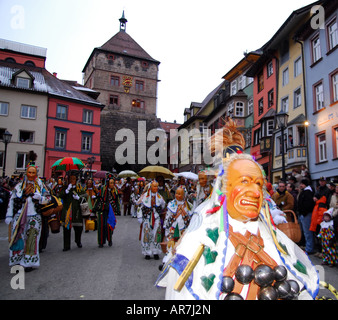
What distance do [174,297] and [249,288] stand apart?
69 cm

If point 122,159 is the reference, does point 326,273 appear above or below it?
→ below

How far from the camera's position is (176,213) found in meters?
6.19

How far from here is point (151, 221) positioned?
7.10 m

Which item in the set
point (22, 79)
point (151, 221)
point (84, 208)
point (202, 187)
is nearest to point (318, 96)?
point (202, 187)

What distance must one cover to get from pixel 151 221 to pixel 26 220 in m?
2.88

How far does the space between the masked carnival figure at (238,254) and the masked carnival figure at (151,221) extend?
413cm

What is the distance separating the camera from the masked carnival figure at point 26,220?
18.0 ft

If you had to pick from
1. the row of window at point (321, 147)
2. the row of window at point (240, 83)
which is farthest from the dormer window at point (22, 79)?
the row of window at point (321, 147)

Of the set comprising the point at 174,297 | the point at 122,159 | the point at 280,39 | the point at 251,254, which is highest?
the point at 280,39

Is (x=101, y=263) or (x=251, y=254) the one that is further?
(x=101, y=263)

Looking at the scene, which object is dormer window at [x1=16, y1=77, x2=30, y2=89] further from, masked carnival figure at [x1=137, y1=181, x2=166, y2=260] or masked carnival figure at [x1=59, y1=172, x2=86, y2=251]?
masked carnival figure at [x1=137, y1=181, x2=166, y2=260]

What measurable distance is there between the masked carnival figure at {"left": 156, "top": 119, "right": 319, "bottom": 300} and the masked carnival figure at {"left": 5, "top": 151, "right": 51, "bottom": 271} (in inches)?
149

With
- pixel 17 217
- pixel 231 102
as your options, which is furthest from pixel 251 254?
pixel 231 102
